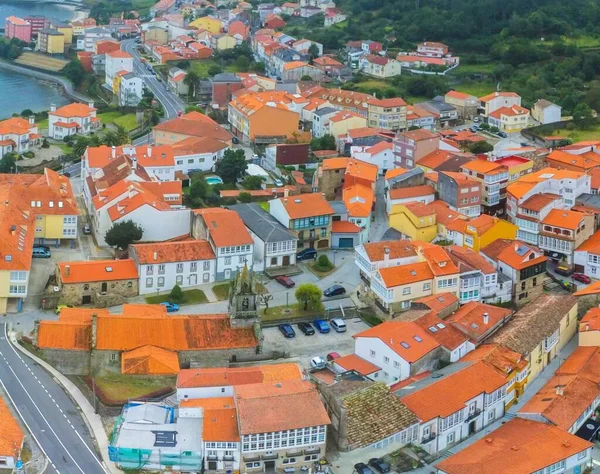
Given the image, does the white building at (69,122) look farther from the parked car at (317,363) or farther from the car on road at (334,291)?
the parked car at (317,363)

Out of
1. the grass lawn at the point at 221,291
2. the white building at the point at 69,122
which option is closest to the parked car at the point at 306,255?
the grass lawn at the point at 221,291

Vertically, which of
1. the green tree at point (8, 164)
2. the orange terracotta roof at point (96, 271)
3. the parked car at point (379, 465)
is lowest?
the green tree at point (8, 164)

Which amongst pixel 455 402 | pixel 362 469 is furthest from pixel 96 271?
pixel 455 402

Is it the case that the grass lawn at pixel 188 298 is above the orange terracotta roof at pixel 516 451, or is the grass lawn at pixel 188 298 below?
below

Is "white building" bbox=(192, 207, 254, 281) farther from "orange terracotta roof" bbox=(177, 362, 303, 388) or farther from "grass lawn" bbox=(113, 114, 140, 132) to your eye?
"grass lawn" bbox=(113, 114, 140, 132)

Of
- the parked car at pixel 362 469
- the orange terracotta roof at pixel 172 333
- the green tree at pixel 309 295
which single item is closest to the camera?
the parked car at pixel 362 469

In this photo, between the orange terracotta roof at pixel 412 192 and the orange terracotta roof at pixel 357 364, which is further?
the orange terracotta roof at pixel 412 192

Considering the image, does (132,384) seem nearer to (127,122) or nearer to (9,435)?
(9,435)
